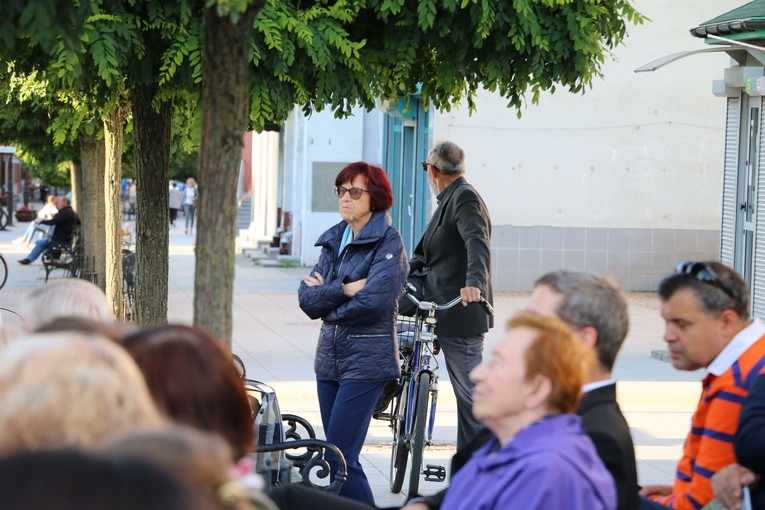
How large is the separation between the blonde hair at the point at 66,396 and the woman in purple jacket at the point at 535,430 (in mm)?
1245

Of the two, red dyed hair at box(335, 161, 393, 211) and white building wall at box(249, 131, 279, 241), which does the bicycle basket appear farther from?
white building wall at box(249, 131, 279, 241)

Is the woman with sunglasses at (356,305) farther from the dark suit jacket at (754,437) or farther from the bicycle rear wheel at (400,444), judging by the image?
the dark suit jacket at (754,437)

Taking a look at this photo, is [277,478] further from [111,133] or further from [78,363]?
[111,133]

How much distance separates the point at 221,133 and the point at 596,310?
1184 millimetres

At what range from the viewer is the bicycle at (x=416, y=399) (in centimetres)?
663

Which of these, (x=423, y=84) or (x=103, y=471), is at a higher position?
(x=423, y=84)

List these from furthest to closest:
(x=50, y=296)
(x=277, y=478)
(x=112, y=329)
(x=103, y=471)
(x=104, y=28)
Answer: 1. (x=104, y=28)
2. (x=277, y=478)
3. (x=50, y=296)
4. (x=112, y=329)
5. (x=103, y=471)

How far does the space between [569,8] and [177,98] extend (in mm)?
2428

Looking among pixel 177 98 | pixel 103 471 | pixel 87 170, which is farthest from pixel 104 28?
pixel 87 170

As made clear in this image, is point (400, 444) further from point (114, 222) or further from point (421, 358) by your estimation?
point (114, 222)

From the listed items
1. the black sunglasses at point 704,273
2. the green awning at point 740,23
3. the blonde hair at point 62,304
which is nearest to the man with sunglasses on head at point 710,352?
the black sunglasses at point 704,273

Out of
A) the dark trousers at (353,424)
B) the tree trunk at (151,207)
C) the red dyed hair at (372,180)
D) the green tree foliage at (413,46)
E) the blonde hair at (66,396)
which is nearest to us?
the blonde hair at (66,396)

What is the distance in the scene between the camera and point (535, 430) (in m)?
2.85

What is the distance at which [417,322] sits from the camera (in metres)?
6.88
